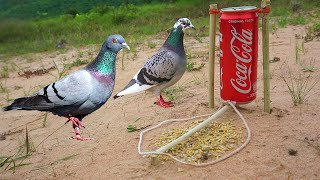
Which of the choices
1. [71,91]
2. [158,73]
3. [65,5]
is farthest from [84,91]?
[65,5]

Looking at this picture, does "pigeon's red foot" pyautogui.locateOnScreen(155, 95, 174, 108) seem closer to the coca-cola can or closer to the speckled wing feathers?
the speckled wing feathers

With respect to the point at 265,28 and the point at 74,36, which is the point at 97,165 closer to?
the point at 265,28

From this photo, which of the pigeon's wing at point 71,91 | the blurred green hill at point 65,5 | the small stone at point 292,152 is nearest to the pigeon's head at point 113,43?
the pigeon's wing at point 71,91

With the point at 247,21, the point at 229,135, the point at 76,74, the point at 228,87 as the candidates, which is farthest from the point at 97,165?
the point at 247,21

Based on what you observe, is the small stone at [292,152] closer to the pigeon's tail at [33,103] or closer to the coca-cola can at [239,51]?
the coca-cola can at [239,51]

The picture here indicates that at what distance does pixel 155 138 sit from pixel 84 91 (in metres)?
0.70

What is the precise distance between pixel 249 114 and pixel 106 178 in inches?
57.0

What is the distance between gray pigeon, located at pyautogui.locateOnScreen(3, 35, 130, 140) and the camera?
120 inches

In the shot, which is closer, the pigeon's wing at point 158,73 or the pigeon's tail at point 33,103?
the pigeon's tail at point 33,103

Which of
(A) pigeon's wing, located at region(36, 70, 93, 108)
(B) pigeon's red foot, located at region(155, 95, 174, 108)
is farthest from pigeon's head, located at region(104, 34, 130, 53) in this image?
(B) pigeon's red foot, located at region(155, 95, 174, 108)

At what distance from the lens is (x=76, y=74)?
10.4 ft

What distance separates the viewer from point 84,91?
307 centimetres

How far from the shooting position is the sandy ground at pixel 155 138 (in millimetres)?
2711

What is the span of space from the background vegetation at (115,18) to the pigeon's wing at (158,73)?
4.47 metres
